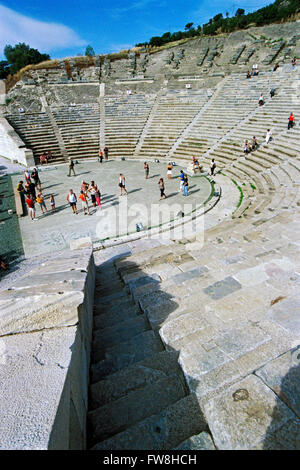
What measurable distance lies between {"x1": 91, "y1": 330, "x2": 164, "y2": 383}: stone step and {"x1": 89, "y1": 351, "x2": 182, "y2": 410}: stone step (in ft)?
0.89

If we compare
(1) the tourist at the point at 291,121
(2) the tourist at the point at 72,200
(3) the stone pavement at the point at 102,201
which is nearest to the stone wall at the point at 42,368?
(3) the stone pavement at the point at 102,201

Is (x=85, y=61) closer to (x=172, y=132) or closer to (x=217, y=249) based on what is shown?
(x=172, y=132)

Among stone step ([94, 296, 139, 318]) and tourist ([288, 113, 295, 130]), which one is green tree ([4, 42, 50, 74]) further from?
stone step ([94, 296, 139, 318])

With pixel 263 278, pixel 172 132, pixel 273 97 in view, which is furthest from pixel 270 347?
pixel 273 97

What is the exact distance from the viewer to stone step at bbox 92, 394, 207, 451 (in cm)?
227

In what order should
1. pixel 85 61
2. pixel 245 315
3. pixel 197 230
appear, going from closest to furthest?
pixel 245 315 → pixel 197 230 → pixel 85 61

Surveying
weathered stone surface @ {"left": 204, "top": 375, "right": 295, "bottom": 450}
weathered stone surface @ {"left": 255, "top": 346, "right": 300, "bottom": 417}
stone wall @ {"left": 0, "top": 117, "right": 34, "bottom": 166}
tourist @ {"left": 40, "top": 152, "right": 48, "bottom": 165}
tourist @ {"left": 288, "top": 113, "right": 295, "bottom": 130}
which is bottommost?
weathered stone surface @ {"left": 204, "top": 375, "right": 295, "bottom": 450}

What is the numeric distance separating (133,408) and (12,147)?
27689mm

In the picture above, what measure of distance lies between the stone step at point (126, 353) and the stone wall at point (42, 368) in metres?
0.58

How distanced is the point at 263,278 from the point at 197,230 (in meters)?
6.20

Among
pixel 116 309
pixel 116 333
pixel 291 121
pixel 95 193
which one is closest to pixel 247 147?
pixel 291 121

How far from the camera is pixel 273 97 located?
23.6 meters

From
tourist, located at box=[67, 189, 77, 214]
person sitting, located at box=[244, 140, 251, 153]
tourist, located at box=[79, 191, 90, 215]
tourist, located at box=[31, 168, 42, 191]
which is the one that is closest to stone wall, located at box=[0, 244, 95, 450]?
tourist, located at box=[79, 191, 90, 215]

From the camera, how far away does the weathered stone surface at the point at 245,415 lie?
208 centimetres
